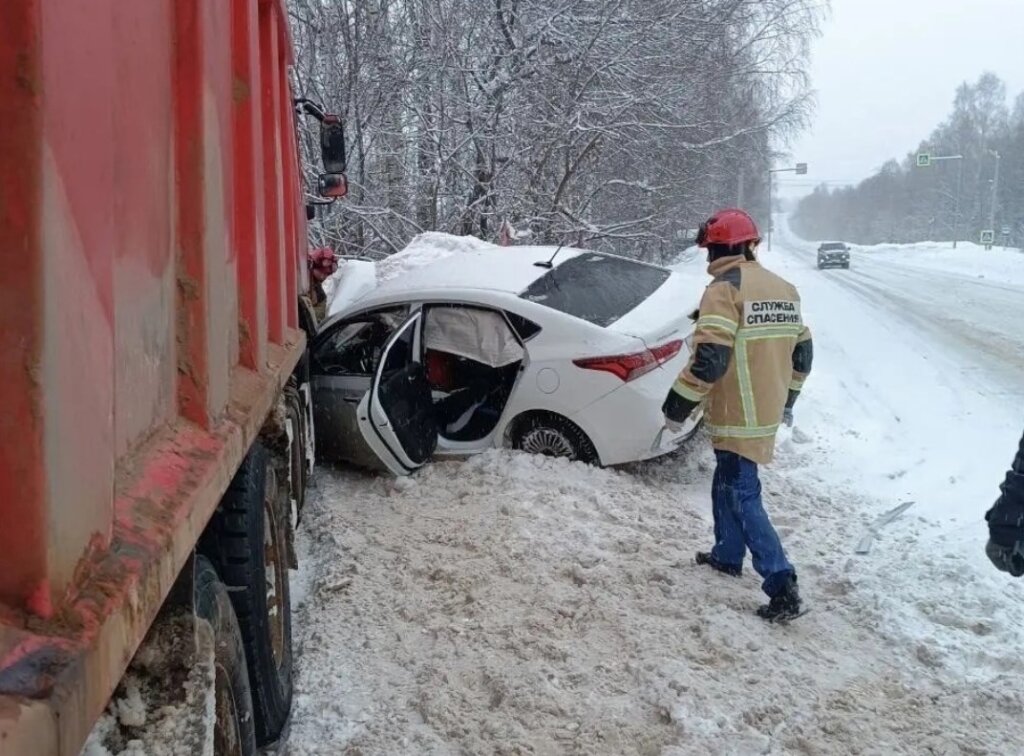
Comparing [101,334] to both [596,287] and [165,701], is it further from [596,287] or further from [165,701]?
[596,287]

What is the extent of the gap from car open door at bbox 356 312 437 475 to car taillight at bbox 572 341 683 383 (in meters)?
1.16

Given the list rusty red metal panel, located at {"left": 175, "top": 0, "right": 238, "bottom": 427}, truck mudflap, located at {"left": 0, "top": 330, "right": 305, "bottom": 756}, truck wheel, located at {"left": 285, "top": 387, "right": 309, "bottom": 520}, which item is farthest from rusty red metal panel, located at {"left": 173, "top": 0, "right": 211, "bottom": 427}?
truck wheel, located at {"left": 285, "top": 387, "right": 309, "bottom": 520}

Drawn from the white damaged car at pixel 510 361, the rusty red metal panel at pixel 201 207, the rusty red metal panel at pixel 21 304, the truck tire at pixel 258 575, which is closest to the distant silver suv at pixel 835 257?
the white damaged car at pixel 510 361

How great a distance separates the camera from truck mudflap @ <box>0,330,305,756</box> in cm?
103

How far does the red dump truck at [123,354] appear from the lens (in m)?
1.03

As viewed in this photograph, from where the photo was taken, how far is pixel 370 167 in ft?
51.9

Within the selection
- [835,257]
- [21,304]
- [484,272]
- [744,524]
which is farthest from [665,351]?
[835,257]

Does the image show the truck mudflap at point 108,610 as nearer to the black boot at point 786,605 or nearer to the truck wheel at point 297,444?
the truck wheel at point 297,444

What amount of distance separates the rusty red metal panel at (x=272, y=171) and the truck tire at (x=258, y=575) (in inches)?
27.4

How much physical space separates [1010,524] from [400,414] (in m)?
3.84

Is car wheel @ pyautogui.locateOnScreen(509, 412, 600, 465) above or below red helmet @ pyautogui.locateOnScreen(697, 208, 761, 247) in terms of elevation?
below

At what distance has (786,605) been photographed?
4020 mm

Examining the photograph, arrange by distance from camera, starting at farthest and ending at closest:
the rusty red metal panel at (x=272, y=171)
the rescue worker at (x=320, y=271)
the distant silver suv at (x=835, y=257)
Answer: the distant silver suv at (x=835, y=257) → the rescue worker at (x=320, y=271) → the rusty red metal panel at (x=272, y=171)

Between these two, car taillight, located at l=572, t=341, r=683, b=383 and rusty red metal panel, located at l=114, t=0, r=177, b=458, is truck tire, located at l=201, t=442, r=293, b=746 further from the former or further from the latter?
car taillight, located at l=572, t=341, r=683, b=383
